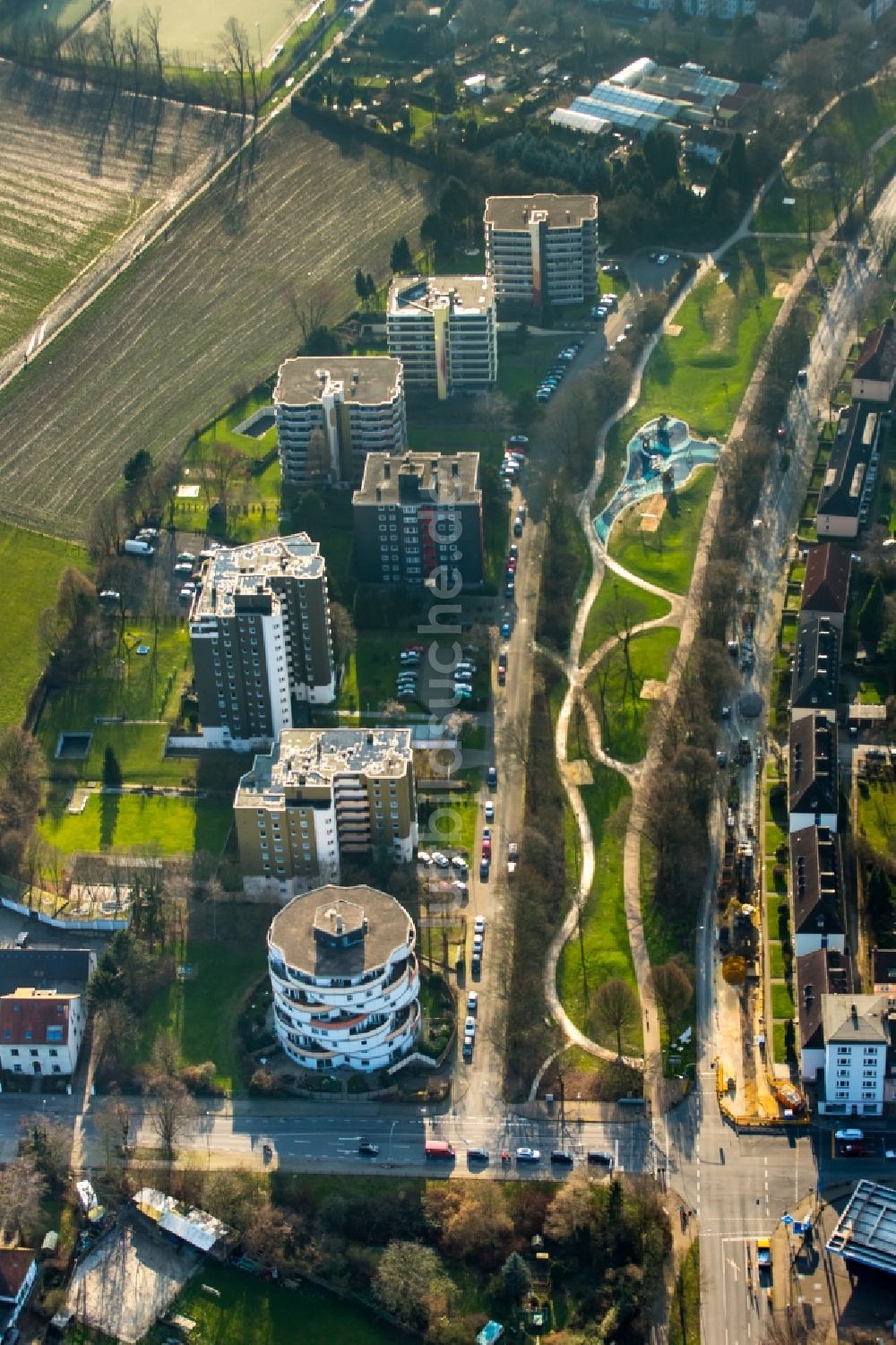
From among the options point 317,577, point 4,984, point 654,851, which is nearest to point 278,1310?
point 4,984

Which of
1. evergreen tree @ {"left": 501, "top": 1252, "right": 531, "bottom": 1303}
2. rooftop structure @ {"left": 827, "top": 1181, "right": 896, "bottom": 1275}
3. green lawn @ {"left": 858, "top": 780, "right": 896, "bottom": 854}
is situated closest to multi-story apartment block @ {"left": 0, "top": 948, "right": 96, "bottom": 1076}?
evergreen tree @ {"left": 501, "top": 1252, "right": 531, "bottom": 1303}

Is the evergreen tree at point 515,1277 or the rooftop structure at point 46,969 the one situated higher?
the rooftop structure at point 46,969

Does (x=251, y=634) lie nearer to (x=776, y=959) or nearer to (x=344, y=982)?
(x=344, y=982)

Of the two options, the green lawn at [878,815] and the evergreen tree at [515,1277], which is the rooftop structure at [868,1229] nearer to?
the evergreen tree at [515,1277]

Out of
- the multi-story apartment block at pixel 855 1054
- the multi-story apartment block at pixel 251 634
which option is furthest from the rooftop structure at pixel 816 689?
the multi-story apartment block at pixel 251 634

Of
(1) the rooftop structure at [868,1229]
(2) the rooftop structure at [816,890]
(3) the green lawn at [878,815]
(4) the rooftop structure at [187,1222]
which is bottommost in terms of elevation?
(4) the rooftop structure at [187,1222]

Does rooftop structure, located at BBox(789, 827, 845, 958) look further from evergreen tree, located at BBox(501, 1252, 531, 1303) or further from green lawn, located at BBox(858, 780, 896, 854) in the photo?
evergreen tree, located at BBox(501, 1252, 531, 1303)
